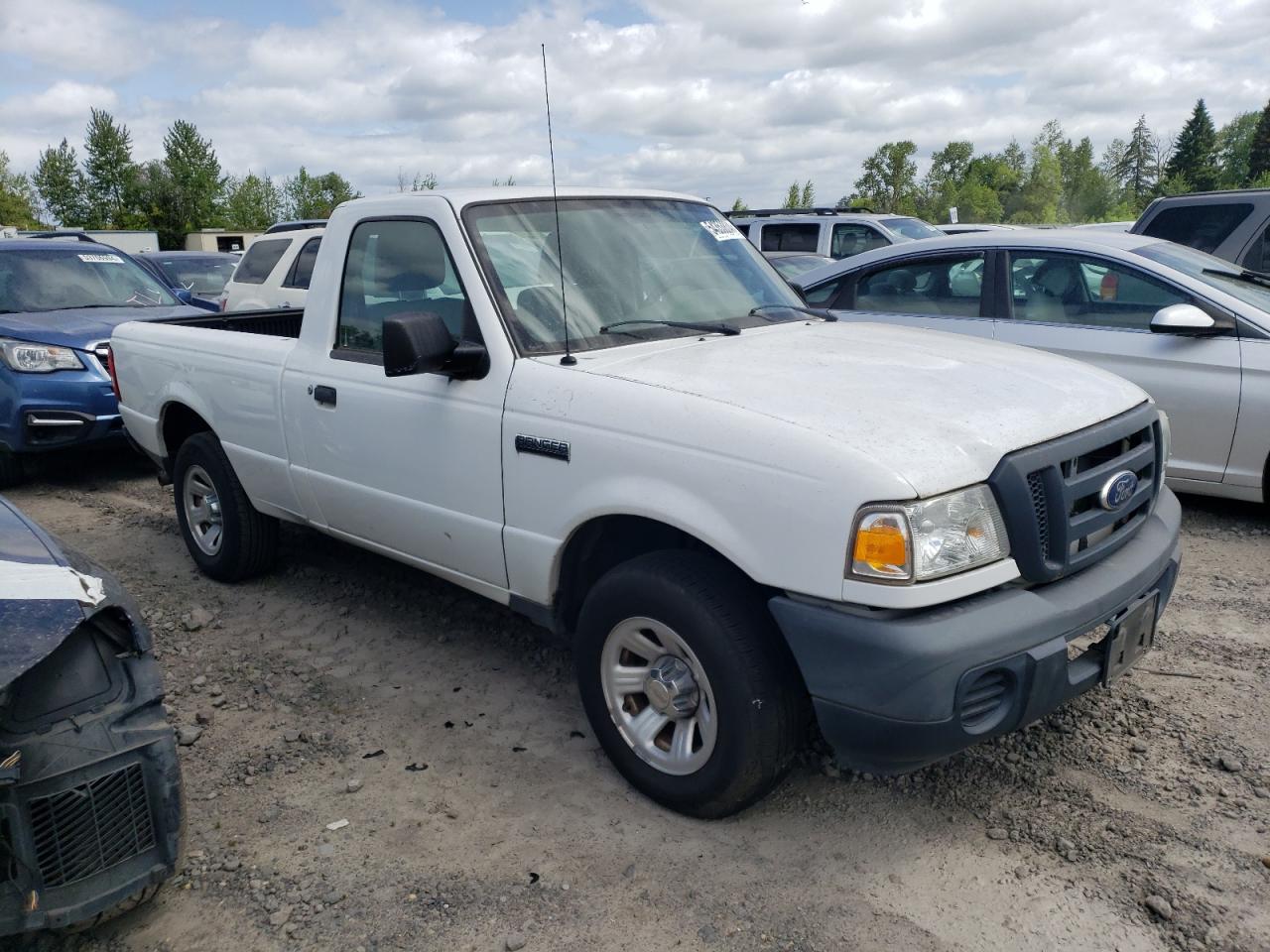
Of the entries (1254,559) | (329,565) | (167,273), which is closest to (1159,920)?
(1254,559)

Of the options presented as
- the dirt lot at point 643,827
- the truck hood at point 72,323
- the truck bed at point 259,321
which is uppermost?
the truck bed at point 259,321

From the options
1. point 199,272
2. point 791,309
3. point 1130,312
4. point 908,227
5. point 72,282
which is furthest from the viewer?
point 908,227

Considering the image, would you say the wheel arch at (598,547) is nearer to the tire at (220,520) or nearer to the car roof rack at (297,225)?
the tire at (220,520)

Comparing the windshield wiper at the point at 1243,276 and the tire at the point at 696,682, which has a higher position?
the windshield wiper at the point at 1243,276

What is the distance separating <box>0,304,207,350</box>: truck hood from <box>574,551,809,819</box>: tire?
517cm

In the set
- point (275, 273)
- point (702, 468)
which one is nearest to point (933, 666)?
point (702, 468)

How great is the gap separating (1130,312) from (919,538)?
409cm

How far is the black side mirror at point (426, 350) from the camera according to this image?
3.28 meters

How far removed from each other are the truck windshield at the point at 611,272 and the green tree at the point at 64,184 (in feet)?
242

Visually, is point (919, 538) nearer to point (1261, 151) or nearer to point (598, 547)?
point (598, 547)

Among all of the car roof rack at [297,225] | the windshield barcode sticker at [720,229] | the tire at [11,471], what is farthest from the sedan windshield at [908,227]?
the tire at [11,471]

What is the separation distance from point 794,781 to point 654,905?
2.55 feet

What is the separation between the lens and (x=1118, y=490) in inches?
119

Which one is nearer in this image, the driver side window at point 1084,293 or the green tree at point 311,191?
the driver side window at point 1084,293
